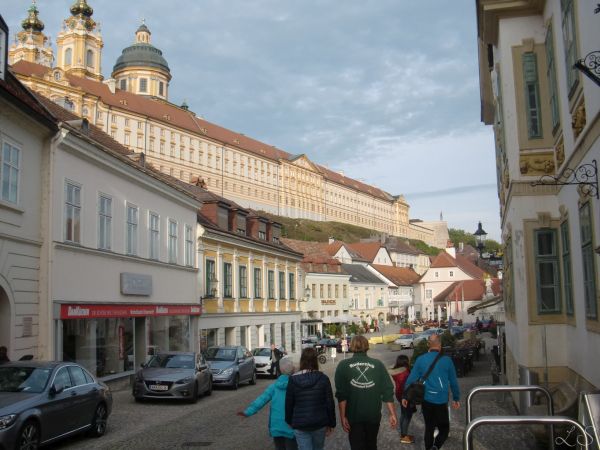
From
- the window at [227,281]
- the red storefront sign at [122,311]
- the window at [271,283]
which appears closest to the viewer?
the red storefront sign at [122,311]

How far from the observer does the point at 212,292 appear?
32.0 m

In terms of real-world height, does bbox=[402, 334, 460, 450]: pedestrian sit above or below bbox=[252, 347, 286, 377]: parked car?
above

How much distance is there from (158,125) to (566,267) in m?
103

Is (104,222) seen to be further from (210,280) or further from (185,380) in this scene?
(210,280)

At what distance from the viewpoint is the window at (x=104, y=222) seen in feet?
72.9

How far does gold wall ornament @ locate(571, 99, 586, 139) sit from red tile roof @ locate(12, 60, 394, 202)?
88.1m

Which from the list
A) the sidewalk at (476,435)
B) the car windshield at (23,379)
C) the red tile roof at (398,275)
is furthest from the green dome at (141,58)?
the car windshield at (23,379)

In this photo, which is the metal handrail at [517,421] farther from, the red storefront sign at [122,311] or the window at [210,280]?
the window at [210,280]

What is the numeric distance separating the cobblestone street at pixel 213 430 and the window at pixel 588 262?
2.46m

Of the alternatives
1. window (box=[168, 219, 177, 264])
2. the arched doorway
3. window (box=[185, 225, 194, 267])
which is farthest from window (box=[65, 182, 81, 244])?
window (box=[185, 225, 194, 267])

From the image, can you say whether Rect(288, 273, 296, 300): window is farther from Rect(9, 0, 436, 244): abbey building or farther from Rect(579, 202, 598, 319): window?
Rect(9, 0, 436, 244): abbey building

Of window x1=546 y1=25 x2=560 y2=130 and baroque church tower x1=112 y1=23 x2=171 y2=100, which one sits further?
baroque church tower x1=112 y1=23 x2=171 y2=100

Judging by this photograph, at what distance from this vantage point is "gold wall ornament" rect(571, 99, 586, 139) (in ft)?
31.1

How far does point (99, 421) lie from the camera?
42.5 feet
